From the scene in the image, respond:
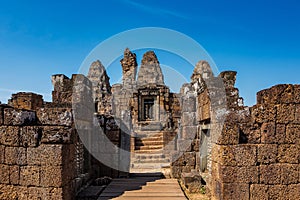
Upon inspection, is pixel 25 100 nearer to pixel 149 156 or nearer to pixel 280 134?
pixel 149 156

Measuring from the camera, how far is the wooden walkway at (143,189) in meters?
6.64

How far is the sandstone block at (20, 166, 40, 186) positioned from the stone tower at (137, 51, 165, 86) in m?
20.2

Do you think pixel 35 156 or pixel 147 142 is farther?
pixel 147 142

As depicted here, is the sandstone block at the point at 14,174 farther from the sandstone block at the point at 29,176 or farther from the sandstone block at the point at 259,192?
the sandstone block at the point at 259,192

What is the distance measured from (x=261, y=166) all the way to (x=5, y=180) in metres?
5.51

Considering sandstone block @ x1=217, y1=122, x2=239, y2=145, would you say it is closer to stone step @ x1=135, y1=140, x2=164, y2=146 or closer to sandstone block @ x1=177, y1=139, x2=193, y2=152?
sandstone block @ x1=177, y1=139, x2=193, y2=152

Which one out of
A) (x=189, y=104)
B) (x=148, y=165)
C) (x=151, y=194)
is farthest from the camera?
(x=148, y=165)

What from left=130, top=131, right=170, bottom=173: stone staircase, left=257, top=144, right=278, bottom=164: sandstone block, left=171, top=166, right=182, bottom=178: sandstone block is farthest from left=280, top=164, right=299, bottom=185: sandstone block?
left=130, top=131, right=170, bottom=173: stone staircase

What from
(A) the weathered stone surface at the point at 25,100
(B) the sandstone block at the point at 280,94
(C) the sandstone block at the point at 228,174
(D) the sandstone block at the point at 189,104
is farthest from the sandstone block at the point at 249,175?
(A) the weathered stone surface at the point at 25,100

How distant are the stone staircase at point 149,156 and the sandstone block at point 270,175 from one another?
630cm

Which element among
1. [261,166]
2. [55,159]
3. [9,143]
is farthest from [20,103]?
[261,166]

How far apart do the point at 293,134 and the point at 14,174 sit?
6.04 m

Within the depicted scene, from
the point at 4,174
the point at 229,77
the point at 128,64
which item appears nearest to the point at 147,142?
the point at 229,77

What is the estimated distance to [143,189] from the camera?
752 centimetres
